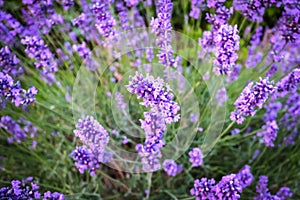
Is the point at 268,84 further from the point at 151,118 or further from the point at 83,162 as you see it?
the point at 83,162

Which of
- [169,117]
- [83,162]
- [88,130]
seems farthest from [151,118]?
[83,162]

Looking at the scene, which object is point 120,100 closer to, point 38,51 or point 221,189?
point 38,51

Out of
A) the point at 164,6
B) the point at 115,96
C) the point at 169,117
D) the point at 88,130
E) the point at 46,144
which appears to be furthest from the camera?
the point at 46,144

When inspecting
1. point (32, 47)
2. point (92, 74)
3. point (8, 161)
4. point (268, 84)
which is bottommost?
point (268, 84)

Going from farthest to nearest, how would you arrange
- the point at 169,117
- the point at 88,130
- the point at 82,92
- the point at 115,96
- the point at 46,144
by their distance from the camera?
the point at 82,92 < the point at 46,144 < the point at 115,96 < the point at 88,130 < the point at 169,117

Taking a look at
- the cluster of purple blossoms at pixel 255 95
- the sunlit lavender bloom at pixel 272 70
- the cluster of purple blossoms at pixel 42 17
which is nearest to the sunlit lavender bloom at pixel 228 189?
the cluster of purple blossoms at pixel 255 95

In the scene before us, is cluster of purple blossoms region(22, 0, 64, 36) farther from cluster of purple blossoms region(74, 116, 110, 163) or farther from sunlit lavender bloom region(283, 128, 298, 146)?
sunlit lavender bloom region(283, 128, 298, 146)

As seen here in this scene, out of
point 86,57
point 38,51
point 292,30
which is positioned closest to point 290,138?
point 292,30
